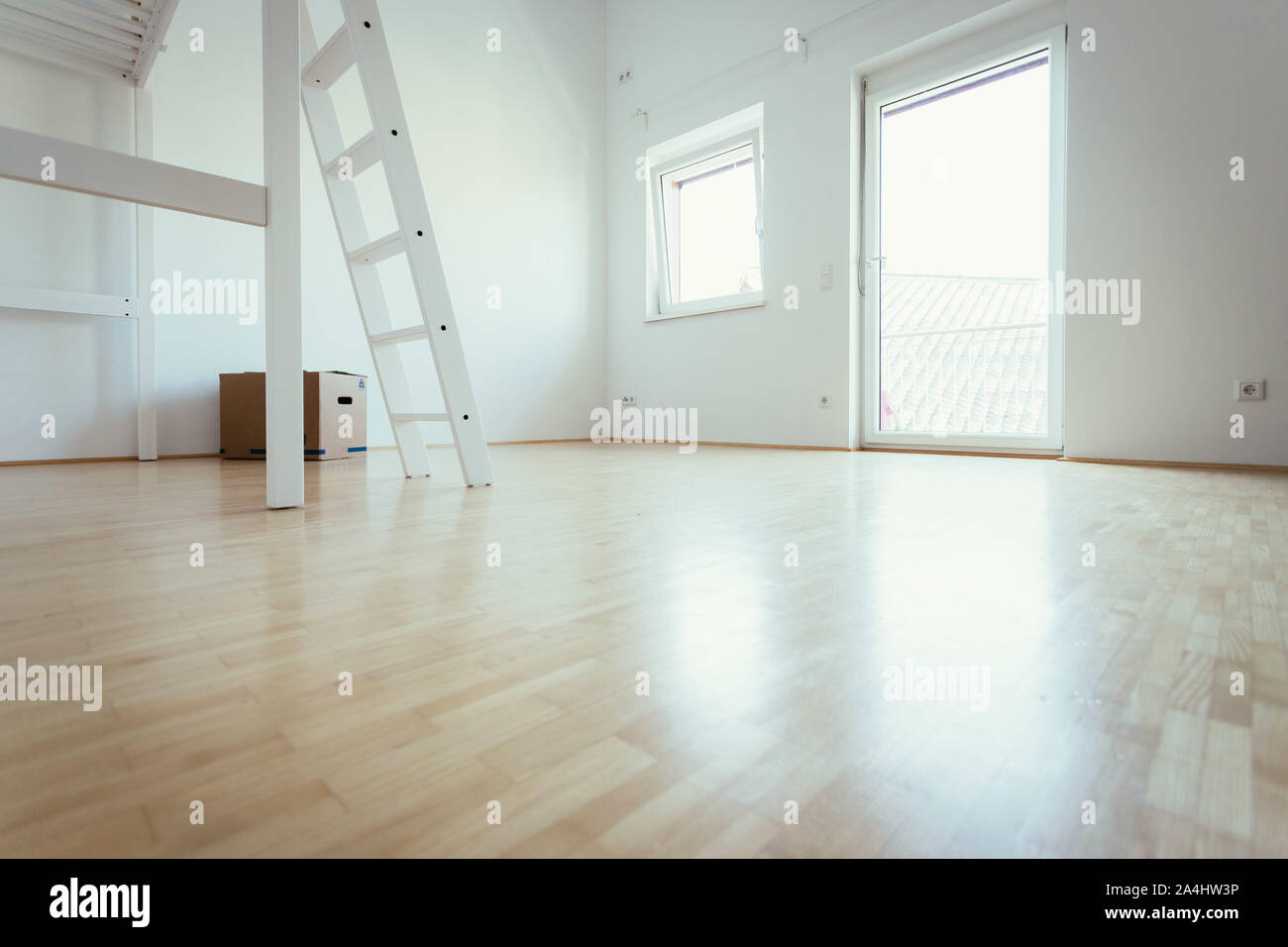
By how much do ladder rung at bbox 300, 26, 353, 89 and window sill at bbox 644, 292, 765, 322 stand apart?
2.67 meters

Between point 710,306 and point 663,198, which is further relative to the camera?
point 663,198

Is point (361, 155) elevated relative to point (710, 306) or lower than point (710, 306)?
lower

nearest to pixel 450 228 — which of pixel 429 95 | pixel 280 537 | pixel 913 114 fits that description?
pixel 429 95

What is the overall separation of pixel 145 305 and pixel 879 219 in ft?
11.6

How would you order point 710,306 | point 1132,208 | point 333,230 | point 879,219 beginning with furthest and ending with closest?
point 710,306 < point 879,219 < point 333,230 < point 1132,208

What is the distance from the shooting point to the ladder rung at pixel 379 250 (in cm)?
173

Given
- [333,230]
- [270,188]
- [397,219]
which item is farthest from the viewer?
[333,230]

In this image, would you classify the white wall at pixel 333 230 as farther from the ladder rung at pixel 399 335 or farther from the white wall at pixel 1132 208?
the ladder rung at pixel 399 335

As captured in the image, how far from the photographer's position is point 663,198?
470cm

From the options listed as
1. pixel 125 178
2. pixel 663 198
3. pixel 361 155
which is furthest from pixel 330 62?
pixel 663 198

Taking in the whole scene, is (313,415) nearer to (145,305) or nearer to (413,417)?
(145,305)

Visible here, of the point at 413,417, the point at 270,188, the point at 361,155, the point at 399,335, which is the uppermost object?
the point at 361,155

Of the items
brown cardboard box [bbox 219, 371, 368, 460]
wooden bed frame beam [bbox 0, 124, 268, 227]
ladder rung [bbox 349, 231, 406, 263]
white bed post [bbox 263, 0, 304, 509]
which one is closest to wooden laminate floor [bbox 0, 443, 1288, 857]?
white bed post [bbox 263, 0, 304, 509]

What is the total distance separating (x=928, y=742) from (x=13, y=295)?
3.36m
